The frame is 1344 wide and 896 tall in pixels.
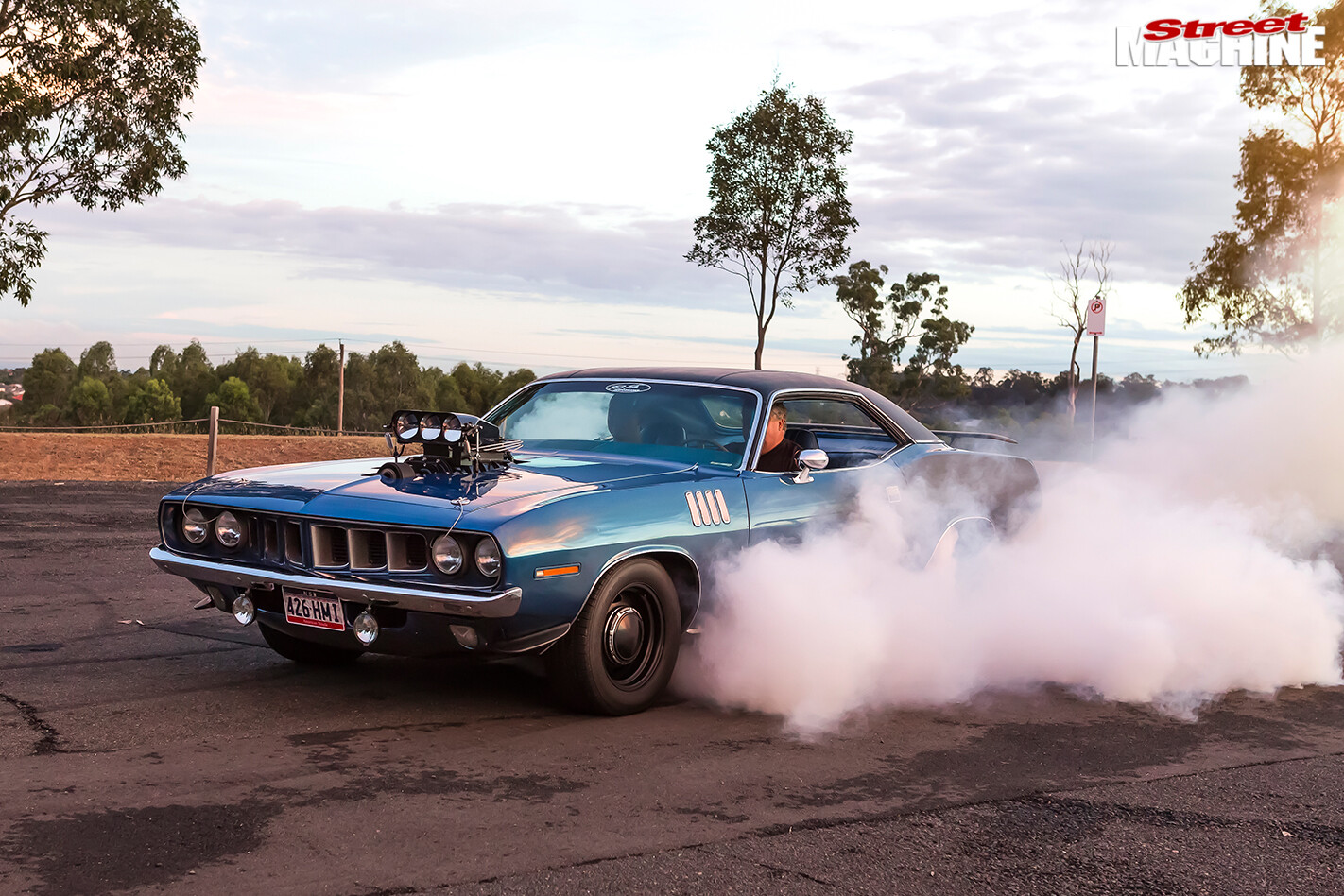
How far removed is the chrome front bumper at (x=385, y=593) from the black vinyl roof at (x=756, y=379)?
6.58 ft

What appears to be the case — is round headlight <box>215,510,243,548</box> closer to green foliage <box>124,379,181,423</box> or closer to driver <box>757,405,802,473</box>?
driver <box>757,405,802,473</box>

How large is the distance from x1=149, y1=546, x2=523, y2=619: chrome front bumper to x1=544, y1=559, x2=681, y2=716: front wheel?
43cm

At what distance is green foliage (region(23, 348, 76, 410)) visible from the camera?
3780 inches

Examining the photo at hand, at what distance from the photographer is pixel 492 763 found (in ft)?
14.1

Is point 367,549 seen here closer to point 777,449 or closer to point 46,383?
point 777,449

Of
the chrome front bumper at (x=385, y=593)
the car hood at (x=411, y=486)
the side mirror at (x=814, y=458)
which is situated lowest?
the chrome front bumper at (x=385, y=593)

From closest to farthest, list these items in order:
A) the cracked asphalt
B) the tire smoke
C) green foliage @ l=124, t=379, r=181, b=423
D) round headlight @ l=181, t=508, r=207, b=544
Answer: the cracked asphalt, round headlight @ l=181, t=508, r=207, b=544, the tire smoke, green foliage @ l=124, t=379, r=181, b=423

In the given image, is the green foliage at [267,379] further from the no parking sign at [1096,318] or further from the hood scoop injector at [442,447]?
the hood scoop injector at [442,447]

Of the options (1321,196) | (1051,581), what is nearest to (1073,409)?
(1321,196)

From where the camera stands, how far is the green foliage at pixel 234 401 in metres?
88.1

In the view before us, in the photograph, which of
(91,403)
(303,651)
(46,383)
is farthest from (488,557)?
(46,383)

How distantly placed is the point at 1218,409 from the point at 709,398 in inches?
269

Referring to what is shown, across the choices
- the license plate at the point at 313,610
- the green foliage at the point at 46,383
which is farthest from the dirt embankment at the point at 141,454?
the green foliage at the point at 46,383

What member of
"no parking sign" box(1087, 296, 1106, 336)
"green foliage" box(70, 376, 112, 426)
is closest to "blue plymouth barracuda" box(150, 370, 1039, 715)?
"no parking sign" box(1087, 296, 1106, 336)
